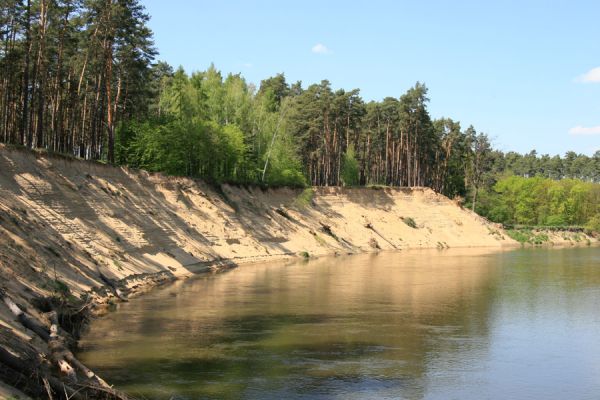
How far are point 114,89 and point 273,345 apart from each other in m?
50.2

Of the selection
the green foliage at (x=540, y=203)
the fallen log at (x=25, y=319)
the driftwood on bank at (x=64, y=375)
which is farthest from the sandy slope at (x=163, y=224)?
the green foliage at (x=540, y=203)

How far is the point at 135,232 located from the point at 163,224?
239 inches

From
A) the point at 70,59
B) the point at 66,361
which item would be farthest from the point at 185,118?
the point at 66,361

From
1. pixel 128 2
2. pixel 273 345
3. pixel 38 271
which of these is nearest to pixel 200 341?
pixel 273 345

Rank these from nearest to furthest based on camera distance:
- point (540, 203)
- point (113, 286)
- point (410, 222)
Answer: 1. point (113, 286)
2. point (410, 222)
3. point (540, 203)

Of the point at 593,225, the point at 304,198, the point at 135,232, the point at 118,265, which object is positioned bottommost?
the point at 118,265

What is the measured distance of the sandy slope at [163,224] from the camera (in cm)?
3394

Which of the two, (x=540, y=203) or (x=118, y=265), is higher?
(x=540, y=203)

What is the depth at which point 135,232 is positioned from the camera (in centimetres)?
4931

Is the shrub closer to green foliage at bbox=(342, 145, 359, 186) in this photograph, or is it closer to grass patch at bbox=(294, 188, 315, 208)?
green foliage at bbox=(342, 145, 359, 186)

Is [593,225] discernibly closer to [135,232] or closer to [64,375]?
[135,232]

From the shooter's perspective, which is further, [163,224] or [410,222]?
[410,222]

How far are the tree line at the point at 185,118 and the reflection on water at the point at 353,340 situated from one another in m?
22.0

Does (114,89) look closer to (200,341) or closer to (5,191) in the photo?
(5,191)
